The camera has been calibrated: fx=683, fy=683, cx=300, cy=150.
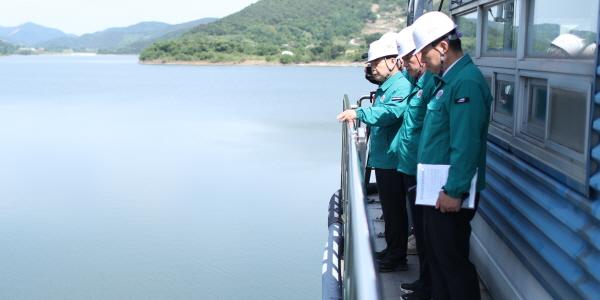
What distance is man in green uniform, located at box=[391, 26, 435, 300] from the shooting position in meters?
3.25

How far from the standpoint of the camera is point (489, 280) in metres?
3.64

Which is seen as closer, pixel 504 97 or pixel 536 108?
pixel 536 108

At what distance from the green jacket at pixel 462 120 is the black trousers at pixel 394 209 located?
1256 mm

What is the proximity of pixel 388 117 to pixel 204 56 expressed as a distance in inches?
3284

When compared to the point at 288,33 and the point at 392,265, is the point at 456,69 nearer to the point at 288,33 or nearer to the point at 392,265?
the point at 392,265

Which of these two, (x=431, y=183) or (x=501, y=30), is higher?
(x=501, y=30)

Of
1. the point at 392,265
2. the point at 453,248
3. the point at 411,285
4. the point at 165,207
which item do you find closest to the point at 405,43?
the point at 453,248

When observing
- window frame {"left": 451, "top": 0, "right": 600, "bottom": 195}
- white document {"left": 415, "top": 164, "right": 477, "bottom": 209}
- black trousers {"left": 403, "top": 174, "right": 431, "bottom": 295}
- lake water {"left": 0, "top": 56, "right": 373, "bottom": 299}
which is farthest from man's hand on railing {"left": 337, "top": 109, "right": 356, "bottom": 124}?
lake water {"left": 0, "top": 56, "right": 373, "bottom": 299}

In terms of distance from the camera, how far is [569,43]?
249 cm

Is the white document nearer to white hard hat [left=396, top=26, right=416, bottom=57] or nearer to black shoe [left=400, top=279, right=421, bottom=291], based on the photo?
white hard hat [left=396, top=26, right=416, bottom=57]

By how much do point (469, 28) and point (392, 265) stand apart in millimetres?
1614

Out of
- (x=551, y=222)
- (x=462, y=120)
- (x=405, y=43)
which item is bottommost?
(x=551, y=222)

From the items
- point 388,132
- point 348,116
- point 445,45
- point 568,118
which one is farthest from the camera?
point 388,132

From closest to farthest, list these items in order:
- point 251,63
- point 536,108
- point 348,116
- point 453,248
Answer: point 453,248 → point 536,108 → point 348,116 → point 251,63
